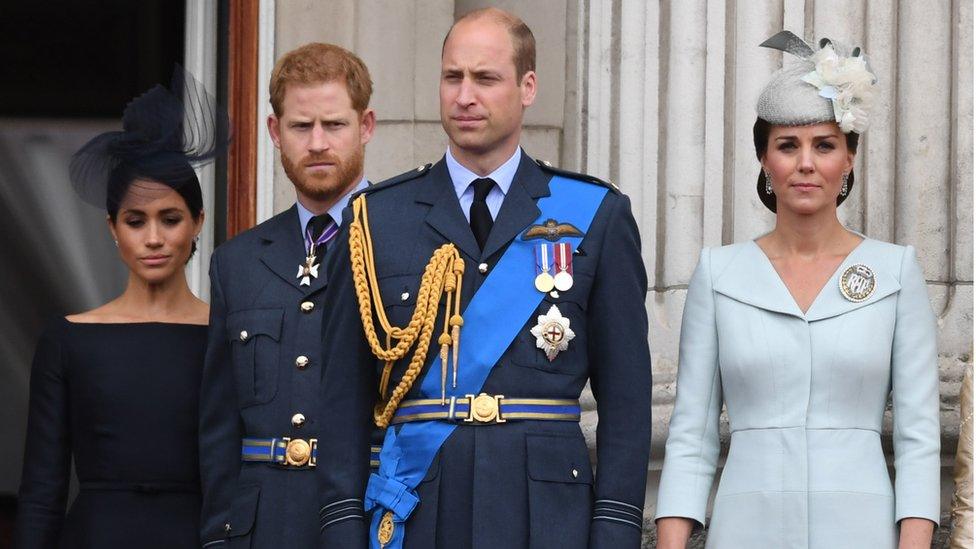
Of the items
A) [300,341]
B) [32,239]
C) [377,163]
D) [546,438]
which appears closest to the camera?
[546,438]

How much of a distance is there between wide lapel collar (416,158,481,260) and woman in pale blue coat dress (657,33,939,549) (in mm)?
558

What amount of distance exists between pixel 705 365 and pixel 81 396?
5.38 ft

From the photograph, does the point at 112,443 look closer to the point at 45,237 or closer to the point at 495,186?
the point at 495,186

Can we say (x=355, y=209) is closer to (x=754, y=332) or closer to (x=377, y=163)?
(x=754, y=332)

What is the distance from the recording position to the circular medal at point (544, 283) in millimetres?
4883

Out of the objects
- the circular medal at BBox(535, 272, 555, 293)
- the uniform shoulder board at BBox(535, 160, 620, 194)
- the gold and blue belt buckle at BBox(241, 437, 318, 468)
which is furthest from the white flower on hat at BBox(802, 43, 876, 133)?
the gold and blue belt buckle at BBox(241, 437, 318, 468)

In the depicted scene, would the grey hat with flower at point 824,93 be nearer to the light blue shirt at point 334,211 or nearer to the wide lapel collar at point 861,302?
the wide lapel collar at point 861,302

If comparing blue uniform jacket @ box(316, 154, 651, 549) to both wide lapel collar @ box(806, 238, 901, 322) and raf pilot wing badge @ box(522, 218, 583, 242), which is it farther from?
wide lapel collar @ box(806, 238, 901, 322)

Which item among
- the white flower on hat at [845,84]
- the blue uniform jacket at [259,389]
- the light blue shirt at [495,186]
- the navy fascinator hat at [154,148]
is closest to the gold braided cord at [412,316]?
the light blue shirt at [495,186]

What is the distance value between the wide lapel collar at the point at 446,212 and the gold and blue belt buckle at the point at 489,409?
1.04 feet

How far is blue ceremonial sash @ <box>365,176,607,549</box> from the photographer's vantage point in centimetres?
482

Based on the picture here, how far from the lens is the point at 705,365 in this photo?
508 cm

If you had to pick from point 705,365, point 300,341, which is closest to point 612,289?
point 705,365

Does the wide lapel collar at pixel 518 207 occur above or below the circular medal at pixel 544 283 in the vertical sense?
above
